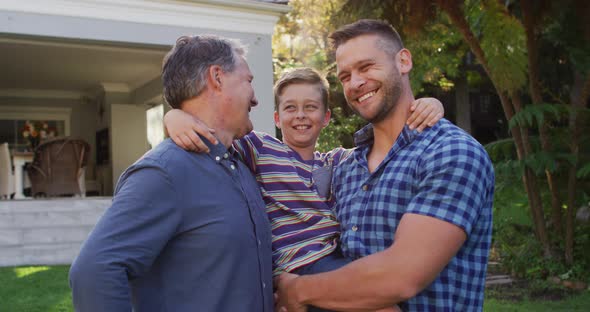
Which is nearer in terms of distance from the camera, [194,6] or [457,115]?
[194,6]

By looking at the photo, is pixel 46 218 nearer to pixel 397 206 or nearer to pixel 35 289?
pixel 35 289

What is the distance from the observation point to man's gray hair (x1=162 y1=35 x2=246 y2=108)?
1.97 metres

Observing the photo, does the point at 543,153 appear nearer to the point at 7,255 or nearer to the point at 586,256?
the point at 586,256

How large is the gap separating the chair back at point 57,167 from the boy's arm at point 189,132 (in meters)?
10.2

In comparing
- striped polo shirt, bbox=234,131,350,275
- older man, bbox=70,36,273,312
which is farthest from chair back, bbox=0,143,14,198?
older man, bbox=70,36,273,312

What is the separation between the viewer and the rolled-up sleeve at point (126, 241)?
1.58 meters

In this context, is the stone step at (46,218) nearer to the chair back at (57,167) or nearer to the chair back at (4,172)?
the chair back at (57,167)

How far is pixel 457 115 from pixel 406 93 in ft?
57.2

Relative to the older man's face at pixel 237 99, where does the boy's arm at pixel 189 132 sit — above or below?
below

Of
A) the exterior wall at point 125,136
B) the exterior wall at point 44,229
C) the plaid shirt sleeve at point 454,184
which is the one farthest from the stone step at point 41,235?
the plaid shirt sleeve at point 454,184

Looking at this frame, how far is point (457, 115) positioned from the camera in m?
18.9

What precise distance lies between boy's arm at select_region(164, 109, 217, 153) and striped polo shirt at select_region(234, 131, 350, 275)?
15.5 inches

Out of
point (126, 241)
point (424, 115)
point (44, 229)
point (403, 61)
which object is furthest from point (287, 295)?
point (44, 229)

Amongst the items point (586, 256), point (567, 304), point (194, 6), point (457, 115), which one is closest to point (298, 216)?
point (567, 304)
